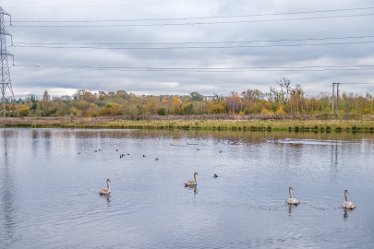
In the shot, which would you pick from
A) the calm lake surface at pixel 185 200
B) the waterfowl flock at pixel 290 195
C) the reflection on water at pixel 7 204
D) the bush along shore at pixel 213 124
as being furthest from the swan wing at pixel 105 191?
the bush along shore at pixel 213 124

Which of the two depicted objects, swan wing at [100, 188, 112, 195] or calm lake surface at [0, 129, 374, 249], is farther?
swan wing at [100, 188, 112, 195]

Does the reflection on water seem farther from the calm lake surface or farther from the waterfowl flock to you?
the waterfowl flock

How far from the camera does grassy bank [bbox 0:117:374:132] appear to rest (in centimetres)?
6150

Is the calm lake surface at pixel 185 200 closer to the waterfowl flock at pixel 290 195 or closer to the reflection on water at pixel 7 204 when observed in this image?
the reflection on water at pixel 7 204

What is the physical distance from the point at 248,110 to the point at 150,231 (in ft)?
281

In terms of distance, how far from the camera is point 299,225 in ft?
52.4

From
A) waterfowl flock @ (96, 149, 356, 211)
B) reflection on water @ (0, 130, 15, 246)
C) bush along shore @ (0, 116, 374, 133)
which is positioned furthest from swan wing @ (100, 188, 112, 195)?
bush along shore @ (0, 116, 374, 133)

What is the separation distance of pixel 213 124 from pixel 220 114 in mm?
17151

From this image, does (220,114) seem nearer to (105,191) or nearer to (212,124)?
(212,124)

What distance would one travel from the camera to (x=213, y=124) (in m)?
65.4

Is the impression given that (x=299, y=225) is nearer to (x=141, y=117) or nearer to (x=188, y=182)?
(x=188, y=182)

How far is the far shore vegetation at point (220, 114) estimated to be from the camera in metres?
64.1

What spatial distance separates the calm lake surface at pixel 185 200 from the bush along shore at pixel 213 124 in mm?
25596

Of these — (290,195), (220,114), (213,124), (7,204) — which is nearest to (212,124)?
(213,124)
